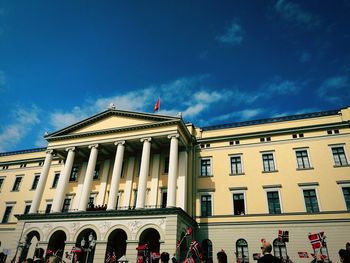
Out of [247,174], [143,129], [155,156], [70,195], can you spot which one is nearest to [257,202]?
[247,174]

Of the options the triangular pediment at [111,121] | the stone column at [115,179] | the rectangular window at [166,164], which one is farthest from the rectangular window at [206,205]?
the triangular pediment at [111,121]

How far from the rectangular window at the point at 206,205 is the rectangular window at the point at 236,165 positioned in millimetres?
A: 3681

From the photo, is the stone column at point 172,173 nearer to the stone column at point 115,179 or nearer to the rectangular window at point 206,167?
the rectangular window at point 206,167

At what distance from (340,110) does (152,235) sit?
21480mm

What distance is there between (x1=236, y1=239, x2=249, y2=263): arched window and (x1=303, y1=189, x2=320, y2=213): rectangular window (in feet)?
20.4

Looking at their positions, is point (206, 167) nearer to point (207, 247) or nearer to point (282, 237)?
point (207, 247)

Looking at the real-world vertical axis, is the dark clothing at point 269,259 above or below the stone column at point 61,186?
below

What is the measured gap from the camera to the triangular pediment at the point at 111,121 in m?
27.9

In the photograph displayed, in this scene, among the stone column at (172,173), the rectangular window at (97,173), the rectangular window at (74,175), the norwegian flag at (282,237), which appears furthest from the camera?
the rectangular window at (74,175)

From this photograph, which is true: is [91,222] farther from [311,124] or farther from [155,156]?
[311,124]

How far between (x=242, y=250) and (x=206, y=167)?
A: 8.57m

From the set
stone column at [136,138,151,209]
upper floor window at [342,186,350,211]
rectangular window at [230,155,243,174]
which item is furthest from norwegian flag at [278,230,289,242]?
stone column at [136,138,151,209]

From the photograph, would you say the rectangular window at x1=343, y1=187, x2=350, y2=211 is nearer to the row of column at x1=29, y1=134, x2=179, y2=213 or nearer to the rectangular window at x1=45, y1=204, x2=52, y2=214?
the row of column at x1=29, y1=134, x2=179, y2=213

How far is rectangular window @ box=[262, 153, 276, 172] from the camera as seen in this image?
2669 centimetres
